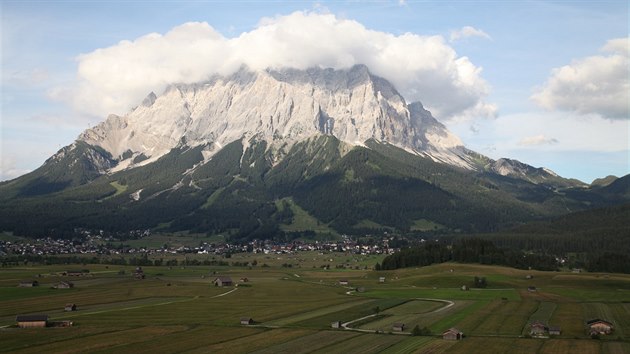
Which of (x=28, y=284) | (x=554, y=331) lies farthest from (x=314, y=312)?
(x=28, y=284)

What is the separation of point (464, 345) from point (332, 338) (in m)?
16.7

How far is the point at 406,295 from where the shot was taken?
448 feet

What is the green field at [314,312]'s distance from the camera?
75.4m

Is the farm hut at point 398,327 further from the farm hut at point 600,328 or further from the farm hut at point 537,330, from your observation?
the farm hut at point 600,328

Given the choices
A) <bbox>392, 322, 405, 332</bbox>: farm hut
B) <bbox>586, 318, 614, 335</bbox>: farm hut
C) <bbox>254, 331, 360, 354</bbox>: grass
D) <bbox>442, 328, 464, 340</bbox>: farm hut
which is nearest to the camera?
<bbox>254, 331, 360, 354</bbox>: grass

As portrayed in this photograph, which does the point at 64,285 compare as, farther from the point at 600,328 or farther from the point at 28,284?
the point at 600,328

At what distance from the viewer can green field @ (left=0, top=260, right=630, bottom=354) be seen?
247 ft

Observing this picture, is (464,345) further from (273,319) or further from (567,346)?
(273,319)

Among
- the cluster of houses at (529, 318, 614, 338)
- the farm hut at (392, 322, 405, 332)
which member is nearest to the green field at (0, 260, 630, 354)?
the farm hut at (392, 322, 405, 332)

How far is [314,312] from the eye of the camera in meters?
108

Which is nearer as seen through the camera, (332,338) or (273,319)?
(332,338)

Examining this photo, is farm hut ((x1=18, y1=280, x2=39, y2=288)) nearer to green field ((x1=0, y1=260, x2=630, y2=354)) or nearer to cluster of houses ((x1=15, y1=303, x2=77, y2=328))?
green field ((x1=0, y1=260, x2=630, y2=354))

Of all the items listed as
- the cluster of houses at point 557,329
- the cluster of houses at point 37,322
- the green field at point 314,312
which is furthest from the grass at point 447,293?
the cluster of houses at point 37,322

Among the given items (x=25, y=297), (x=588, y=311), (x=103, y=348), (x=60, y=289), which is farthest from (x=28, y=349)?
(x=588, y=311)
